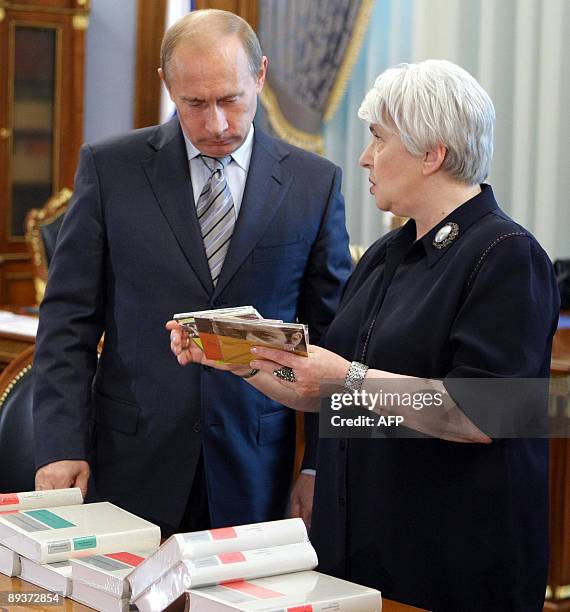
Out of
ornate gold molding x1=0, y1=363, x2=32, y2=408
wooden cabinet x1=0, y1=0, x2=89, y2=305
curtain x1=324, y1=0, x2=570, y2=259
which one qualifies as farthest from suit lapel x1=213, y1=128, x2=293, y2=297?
wooden cabinet x1=0, y1=0, x2=89, y2=305

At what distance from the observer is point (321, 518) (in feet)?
6.86

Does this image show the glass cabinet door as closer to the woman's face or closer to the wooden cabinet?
the wooden cabinet

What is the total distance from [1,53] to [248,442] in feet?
18.1

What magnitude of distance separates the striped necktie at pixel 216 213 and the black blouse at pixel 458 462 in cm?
43

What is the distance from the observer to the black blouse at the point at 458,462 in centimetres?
182

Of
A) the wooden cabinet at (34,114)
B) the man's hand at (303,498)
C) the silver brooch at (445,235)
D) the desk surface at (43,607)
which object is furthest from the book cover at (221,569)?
the wooden cabinet at (34,114)

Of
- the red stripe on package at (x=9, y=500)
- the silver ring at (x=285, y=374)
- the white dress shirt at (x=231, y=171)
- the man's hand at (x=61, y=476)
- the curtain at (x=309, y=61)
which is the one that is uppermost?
the curtain at (x=309, y=61)

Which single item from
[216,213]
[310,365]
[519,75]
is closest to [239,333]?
[310,365]

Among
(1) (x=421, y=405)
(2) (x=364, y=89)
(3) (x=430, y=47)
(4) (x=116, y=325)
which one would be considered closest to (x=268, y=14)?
(2) (x=364, y=89)

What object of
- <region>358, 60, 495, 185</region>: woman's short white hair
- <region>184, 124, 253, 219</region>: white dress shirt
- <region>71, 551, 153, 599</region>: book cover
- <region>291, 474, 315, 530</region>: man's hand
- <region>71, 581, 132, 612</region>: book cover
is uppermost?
<region>358, 60, 495, 185</region>: woman's short white hair

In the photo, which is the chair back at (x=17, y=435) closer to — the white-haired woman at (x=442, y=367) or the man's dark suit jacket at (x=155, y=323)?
the man's dark suit jacket at (x=155, y=323)

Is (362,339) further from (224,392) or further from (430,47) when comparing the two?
(430,47)

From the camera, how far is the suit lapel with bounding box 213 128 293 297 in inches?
90.6

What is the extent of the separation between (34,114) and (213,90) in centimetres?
547
